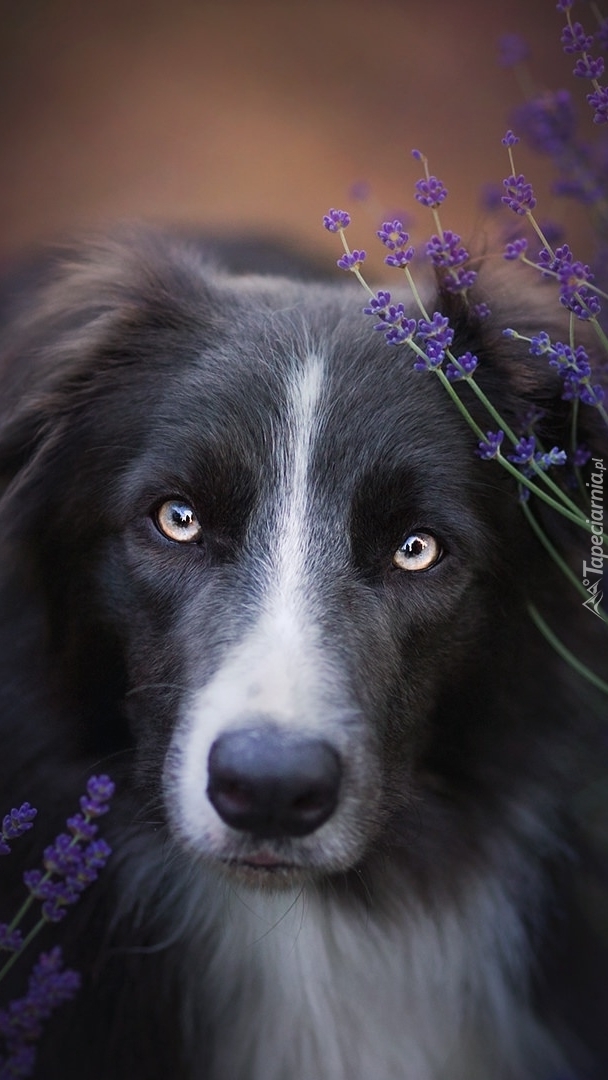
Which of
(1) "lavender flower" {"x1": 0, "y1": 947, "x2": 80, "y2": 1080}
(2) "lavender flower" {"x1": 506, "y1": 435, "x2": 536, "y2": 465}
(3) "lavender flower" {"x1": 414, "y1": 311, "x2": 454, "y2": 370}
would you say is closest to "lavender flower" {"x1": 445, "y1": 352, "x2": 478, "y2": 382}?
(3) "lavender flower" {"x1": 414, "y1": 311, "x2": 454, "y2": 370}

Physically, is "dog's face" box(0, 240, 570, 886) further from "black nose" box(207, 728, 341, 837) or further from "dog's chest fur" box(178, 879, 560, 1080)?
"dog's chest fur" box(178, 879, 560, 1080)

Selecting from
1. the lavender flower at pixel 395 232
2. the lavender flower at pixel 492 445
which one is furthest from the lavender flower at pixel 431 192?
the lavender flower at pixel 492 445

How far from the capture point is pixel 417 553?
1.76m

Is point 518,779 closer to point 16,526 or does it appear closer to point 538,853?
point 538,853

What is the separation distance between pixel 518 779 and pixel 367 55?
4.92 ft

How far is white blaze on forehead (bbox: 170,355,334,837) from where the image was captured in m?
1.43

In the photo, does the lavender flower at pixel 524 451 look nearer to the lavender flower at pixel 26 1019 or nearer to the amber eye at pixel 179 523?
the amber eye at pixel 179 523

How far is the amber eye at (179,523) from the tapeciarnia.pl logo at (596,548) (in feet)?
2.24

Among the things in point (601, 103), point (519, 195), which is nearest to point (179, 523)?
point (519, 195)

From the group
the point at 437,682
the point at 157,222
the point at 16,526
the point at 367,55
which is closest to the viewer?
the point at 437,682

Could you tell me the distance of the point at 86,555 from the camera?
74.2 inches

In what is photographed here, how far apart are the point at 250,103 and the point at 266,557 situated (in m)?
1.09

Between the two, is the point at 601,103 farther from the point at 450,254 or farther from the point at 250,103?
the point at 250,103

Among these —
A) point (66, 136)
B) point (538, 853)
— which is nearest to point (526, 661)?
point (538, 853)
